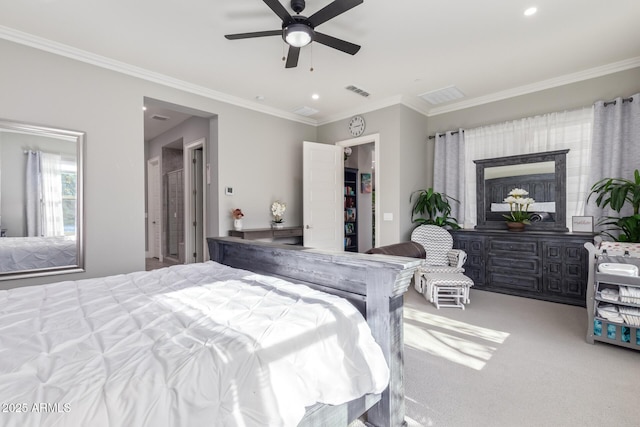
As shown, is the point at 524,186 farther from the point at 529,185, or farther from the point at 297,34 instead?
the point at 297,34

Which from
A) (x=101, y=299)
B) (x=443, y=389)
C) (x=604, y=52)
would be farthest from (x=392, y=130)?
(x=101, y=299)

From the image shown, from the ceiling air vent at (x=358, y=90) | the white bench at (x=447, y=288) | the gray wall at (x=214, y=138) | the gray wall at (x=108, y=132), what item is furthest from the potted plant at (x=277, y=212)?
the white bench at (x=447, y=288)

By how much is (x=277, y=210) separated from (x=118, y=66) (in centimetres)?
266

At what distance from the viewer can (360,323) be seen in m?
1.42

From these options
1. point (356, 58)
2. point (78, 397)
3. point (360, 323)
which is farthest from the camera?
point (356, 58)

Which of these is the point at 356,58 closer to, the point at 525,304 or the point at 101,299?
the point at 101,299

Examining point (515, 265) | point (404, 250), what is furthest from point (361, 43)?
point (515, 265)

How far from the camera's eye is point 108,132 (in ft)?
10.9

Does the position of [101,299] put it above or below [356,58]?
below

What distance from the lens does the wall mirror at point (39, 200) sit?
9.25ft

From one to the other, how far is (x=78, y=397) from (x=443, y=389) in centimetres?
200

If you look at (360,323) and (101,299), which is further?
(101,299)

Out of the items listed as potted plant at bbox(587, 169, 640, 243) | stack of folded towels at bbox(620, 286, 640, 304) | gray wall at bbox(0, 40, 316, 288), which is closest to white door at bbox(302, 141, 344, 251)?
gray wall at bbox(0, 40, 316, 288)

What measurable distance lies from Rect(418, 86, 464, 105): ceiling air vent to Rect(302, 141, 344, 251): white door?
5.22 ft
